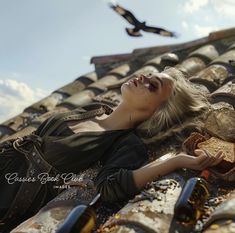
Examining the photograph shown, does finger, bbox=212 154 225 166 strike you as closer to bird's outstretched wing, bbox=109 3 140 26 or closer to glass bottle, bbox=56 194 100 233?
glass bottle, bbox=56 194 100 233

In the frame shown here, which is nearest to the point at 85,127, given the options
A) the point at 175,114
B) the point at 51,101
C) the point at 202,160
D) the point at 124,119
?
the point at 124,119

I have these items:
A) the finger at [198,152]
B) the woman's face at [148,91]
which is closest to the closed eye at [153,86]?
the woman's face at [148,91]

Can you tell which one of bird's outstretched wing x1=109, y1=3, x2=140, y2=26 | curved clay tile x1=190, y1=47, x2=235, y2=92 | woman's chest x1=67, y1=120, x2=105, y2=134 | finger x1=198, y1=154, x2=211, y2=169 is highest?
bird's outstretched wing x1=109, y1=3, x2=140, y2=26

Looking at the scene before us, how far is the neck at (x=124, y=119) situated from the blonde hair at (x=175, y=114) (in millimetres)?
61

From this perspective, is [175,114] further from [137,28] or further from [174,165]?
[137,28]

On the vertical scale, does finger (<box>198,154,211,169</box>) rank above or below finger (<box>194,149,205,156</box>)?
below

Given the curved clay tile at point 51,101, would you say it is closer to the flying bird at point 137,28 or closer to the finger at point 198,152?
the flying bird at point 137,28

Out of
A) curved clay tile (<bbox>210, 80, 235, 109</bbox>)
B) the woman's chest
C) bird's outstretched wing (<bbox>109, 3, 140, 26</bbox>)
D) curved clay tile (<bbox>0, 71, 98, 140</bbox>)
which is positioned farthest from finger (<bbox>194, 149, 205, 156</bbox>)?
bird's outstretched wing (<bbox>109, 3, 140, 26</bbox>)

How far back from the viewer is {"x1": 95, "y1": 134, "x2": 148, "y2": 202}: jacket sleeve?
2271 millimetres

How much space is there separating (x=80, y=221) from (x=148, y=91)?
4.17ft

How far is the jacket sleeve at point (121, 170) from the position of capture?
7.45 ft

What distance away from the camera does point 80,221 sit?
6.12 ft

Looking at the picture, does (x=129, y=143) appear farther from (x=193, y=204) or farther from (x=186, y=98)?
(x=193, y=204)

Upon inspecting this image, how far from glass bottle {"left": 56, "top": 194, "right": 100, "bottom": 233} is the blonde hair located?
90 centimetres
